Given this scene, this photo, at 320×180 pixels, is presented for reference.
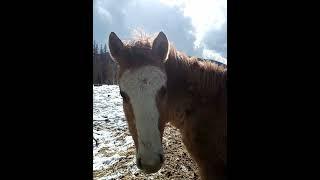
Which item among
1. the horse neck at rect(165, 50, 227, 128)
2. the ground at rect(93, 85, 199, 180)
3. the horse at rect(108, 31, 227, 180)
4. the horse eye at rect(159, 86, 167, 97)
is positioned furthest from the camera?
the ground at rect(93, 85, 199, 180)

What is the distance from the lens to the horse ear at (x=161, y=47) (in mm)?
3512

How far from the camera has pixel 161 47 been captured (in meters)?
3.52

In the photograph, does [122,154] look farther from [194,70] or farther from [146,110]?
[146,110]

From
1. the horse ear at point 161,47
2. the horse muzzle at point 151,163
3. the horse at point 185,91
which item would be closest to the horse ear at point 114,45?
the horse at point 185,91

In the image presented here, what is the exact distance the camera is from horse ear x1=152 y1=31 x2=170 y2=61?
3.51 meters

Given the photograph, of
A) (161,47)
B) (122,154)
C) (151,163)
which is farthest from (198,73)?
(122,154)

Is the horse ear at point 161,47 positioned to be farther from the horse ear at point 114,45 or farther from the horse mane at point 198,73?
the horse ear at point 114,45

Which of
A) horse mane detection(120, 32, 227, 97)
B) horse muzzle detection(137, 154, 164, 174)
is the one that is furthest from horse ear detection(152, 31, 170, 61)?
horse muzzle detection(137, 154, 164, 174)

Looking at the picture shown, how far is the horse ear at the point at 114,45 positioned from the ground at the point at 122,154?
8.37 feet

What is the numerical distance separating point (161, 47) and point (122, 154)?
3784 mm

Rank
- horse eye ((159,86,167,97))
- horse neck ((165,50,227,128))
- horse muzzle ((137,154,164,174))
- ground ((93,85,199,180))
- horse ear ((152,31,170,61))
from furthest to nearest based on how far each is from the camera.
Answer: ground ((93,85,199,180))
horse neck ((165,50,227,128))
horse ear ((152,31,170,61))
horse eye ((159,86,167,97))
horse muzzle ((137,154,164,174))

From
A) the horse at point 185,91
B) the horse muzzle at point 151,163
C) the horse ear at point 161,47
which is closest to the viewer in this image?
the horse muzzle at point 151,163

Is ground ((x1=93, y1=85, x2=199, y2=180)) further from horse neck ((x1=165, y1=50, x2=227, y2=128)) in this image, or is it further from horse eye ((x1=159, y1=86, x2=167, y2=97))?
horse eye ((x1=159, y1=86, x2=167, y2=97))
